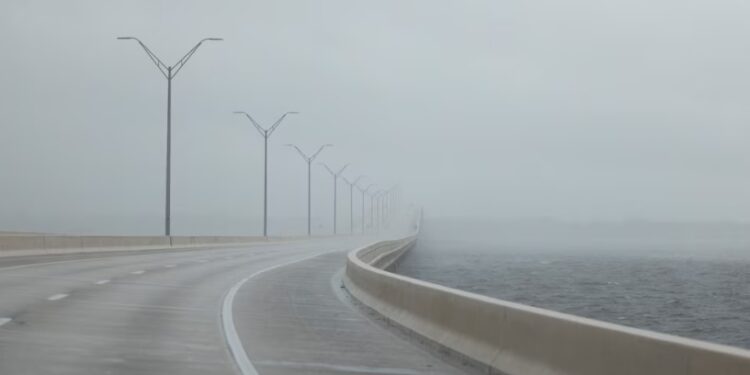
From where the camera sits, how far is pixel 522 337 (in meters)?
11.9

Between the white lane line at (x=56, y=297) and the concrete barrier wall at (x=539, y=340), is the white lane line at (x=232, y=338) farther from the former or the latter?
the white lane line at (x=56, y=297)

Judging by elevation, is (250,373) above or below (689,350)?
below

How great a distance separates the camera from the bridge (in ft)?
32.6

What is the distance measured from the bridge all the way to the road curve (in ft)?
0.08

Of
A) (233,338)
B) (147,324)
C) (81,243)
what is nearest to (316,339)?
(233,338)

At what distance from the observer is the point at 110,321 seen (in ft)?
57.0

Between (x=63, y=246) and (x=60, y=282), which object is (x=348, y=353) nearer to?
(x=60, y=282)

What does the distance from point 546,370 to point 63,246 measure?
37.7 meters

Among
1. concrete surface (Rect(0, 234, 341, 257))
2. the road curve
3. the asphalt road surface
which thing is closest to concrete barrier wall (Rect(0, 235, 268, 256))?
concrete surface (Rect(0, 234, 341, 257))

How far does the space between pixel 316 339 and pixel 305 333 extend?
2.81 feet

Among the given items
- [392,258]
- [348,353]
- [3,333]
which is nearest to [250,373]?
[348,353]

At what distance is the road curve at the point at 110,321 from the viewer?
12.6 metres

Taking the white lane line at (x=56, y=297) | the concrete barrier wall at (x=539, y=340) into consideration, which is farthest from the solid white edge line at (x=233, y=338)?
the white lane line at (x=56, y=297)

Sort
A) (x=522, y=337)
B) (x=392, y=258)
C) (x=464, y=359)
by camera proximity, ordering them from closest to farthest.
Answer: (x=522, y=337)
(x=464, y=359)
(x=392, y=258)
